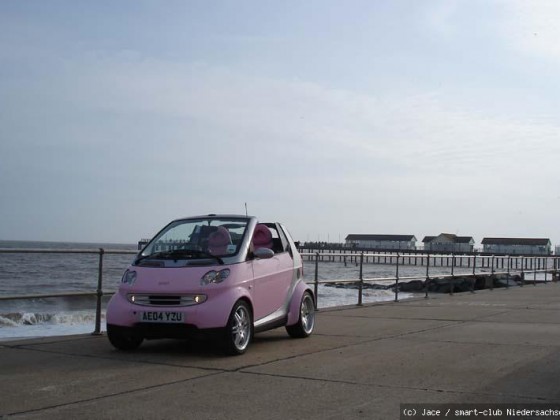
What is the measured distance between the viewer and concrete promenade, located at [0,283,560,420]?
17.8ft

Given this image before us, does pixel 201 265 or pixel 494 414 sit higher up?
pixel 201 265

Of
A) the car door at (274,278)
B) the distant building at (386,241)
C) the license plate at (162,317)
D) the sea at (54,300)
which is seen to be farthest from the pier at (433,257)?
the distant building at (386,241)

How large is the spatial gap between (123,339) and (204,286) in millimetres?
1364

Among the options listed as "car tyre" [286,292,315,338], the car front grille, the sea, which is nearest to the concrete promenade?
"car tyre" [286,292,315,338]

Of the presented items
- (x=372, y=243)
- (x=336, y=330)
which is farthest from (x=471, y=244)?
(x=336, y=330)

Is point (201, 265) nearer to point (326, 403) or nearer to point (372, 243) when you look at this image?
point (326, 403)

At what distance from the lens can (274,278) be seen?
9000mm

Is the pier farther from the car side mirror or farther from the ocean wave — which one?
the ocean wave

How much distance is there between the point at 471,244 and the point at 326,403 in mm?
143145

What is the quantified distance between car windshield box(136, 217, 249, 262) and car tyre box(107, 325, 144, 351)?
3.05 ft

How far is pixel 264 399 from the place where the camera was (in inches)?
225

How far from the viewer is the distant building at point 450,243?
450 feet

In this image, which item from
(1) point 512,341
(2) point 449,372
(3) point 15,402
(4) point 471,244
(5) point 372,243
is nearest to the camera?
(3) point 15,402

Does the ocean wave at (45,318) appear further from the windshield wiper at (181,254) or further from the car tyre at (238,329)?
the car tyre at (238,329)
